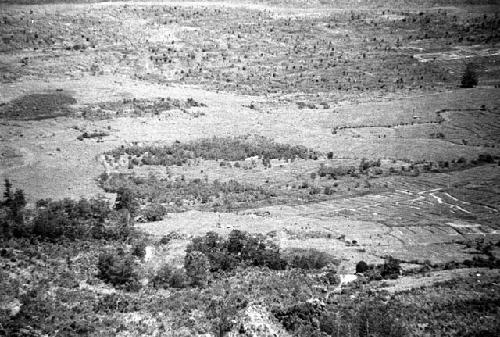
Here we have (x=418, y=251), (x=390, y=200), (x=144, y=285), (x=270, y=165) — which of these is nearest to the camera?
(x=144, y=285)

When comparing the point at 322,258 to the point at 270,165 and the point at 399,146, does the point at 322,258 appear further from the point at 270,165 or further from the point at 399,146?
the point at 399,146

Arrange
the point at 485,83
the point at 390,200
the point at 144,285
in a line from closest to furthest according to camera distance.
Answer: the point at 144,285, the point at 390,200, the point at 485,83

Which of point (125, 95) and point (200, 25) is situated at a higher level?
point (200, 25)

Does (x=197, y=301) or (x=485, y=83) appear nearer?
(x=197, y=301)

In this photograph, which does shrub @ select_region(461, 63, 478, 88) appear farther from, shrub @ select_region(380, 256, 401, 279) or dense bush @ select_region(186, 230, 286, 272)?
dense bush @ select_region(186, 230, 286, 272)

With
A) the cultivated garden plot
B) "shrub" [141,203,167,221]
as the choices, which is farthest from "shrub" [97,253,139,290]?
"shrub" [141,203,167,221]

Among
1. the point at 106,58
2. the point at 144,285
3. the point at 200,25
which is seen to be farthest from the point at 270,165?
the point at 200,25

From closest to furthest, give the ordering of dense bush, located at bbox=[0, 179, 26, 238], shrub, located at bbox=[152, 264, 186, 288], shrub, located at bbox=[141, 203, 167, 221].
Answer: shrub, located at bbox=[152, 264, 186, 288], dense bush, located at bbox=[0, 179, 26, 238], shrub, located at bbox=[141, 203, 167, 221]
